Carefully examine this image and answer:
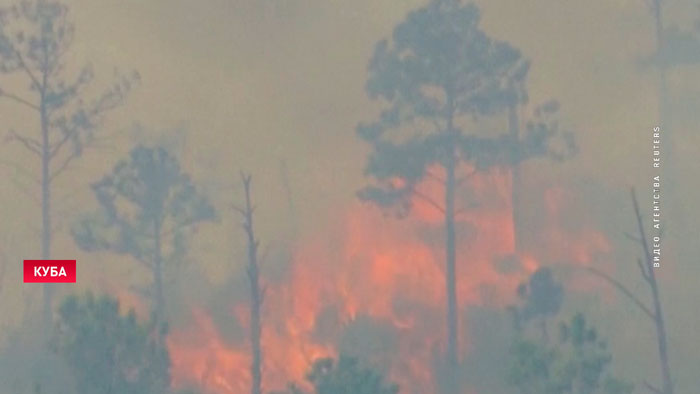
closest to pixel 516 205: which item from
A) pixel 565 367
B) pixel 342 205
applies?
pixel 342 205

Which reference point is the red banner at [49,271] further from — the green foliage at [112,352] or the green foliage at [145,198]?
the green foliage at [112,352]

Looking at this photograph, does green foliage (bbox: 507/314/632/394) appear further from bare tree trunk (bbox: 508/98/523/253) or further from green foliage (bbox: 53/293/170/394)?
bare tree trunk (bbox: 508/98/523/253)

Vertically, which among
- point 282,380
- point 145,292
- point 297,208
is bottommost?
point 282,380

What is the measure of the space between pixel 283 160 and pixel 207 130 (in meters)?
5.66

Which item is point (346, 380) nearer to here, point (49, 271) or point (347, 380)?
point (347, 380)

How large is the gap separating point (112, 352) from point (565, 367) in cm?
1196

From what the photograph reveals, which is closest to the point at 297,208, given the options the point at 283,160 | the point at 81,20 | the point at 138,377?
the point at 283,160

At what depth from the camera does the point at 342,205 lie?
5872cm

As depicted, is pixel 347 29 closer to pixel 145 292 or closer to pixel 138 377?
pixel 145 292

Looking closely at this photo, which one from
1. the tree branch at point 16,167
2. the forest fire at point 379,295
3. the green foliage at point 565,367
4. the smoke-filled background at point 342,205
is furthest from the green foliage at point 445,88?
the green foliage at point 565,367

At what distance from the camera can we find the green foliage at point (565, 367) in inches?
1094

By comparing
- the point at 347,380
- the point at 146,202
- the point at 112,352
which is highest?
the point at 146,202

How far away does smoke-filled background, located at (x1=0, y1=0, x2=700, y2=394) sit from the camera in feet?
159

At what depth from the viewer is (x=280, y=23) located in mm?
67625
